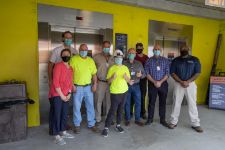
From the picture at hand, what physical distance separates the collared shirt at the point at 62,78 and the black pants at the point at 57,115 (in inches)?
5.2

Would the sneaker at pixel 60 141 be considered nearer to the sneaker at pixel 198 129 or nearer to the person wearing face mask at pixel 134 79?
the person wearing face mask at pixel 134 79

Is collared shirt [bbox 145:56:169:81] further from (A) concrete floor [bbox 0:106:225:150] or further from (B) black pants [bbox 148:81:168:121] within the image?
(A) concrete floor [bbox 0:106:225:150]

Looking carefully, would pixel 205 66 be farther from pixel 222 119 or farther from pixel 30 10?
Result: pixel 30 10

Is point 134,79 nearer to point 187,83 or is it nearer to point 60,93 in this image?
point 187,83

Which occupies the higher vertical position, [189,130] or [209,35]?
[209,35]

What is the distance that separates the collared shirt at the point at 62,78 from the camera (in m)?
3.25

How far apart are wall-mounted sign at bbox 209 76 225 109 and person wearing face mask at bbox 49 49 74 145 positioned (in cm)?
427

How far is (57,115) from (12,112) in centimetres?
73

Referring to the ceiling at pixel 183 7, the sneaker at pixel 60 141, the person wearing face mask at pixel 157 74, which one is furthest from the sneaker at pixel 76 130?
the ceiling at pixel 183 7

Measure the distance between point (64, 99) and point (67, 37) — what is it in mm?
1102

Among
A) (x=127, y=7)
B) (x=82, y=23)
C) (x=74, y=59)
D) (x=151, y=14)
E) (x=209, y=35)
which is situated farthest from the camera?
(x=209, y=35)

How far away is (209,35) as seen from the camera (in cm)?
663

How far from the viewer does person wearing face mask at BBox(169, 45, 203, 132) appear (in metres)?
4.09

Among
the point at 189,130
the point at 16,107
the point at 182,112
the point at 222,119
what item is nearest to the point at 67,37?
the point at 16,107
